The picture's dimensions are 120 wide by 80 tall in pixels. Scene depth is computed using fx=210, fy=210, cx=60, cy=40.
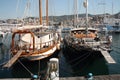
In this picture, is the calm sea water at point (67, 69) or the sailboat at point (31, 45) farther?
the sailboat at point (31, 45)

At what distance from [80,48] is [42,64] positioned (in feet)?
15.0

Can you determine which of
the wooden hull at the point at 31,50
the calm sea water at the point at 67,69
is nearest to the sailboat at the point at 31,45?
the wooden hull at the point at 31,50

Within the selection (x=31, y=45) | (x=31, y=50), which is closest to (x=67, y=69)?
(x=31, y=50)

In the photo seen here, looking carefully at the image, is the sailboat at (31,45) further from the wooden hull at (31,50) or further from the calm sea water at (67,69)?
the calm sea water at (67,69)

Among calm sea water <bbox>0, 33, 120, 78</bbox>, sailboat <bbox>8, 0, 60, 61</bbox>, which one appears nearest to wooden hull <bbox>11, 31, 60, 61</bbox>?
sailboat <bbox>8, 0, 60, 61</bbox>

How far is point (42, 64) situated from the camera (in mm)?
23031

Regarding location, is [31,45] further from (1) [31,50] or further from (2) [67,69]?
(2) [67,69]

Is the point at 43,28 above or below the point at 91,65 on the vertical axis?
above

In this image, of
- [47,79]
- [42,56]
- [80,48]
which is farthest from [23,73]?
[47,79]

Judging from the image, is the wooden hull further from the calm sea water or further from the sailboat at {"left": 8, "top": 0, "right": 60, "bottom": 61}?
the calm sea water

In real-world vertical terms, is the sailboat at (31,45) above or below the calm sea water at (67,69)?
above

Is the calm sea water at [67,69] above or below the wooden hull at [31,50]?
below

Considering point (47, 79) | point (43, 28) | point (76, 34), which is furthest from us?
point (76, 34)

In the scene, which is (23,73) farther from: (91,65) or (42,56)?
(91,65)
